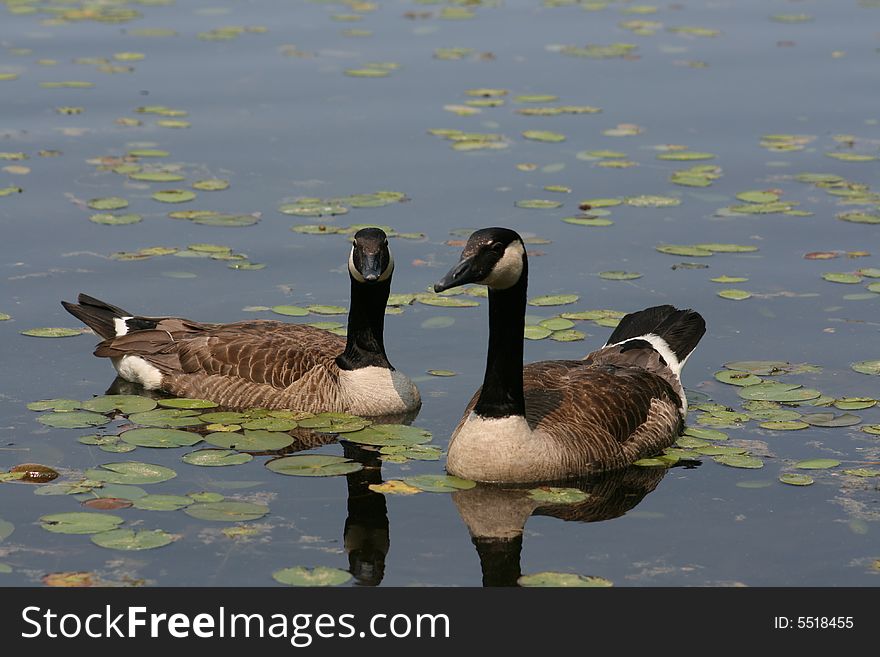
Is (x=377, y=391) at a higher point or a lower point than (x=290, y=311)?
lower

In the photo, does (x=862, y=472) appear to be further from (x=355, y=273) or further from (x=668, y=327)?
(x=355, y=273)

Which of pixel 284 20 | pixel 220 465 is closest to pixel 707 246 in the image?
pixel 220 465

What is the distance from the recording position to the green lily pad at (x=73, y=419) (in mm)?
12055

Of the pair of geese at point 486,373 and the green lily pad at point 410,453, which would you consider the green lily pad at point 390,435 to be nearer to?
the green lily pad at point 410,453

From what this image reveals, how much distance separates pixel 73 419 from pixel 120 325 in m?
1.59

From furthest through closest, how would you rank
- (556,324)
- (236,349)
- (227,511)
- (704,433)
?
1. (556,324)
2. (236,349)
3. (704,433)
4. (227,511)

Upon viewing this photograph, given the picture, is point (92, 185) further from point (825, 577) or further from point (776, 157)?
point (825, 577)

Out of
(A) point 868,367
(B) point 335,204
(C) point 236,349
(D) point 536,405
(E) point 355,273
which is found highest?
(B) point 335,204

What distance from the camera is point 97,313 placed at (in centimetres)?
1380

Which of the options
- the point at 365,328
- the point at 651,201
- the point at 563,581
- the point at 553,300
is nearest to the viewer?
the point at 563,581

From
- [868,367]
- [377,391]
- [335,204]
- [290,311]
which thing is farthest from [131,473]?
[335,204]

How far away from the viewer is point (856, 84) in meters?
22.6

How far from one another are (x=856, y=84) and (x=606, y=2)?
7.42 meters

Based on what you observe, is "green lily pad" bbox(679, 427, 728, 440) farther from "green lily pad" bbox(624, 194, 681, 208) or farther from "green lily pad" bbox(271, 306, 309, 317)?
"green lily pad" bbox(624, 194, 681, 208)
